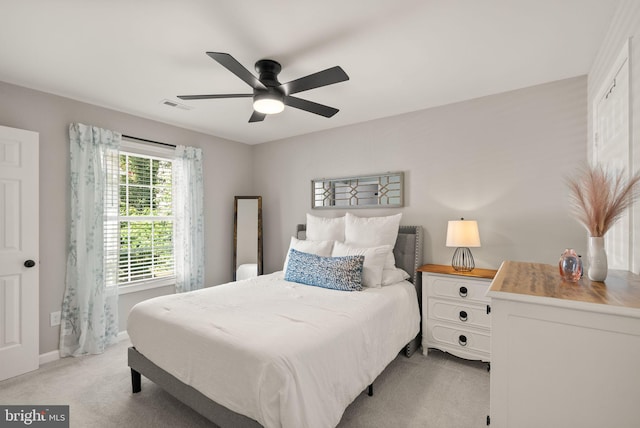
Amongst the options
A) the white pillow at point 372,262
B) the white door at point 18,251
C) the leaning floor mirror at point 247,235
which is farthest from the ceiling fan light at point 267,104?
the leaning floor mirror at point 247,235

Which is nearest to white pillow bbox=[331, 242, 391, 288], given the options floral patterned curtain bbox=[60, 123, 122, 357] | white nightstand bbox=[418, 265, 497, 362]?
white nightstand bbox=[418, 265, 497, 362]

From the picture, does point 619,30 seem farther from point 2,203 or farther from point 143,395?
point 2,203

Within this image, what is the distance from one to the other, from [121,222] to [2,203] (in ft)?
3.23

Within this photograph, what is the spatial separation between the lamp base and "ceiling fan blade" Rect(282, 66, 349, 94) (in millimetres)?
2124

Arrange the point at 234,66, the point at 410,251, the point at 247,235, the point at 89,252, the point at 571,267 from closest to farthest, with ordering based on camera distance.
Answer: the point at 571,267 < the point at 234,66 < the point at 89,252 < the point at 410,251 < the point at 247,235

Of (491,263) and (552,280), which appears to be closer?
(552,280)

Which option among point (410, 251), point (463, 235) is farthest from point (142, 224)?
point (463, 235)

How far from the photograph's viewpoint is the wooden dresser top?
0.96m

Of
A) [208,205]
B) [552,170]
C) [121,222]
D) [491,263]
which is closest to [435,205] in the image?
[491,263]

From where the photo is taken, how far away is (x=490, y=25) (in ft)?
6.08

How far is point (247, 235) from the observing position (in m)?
4.50

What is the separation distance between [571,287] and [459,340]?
1.90 metres

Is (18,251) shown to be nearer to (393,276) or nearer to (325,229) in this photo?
(325,229)

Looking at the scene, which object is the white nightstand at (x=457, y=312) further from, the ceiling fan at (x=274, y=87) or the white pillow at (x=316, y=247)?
the ceiling fan at (x=274, y=87)
